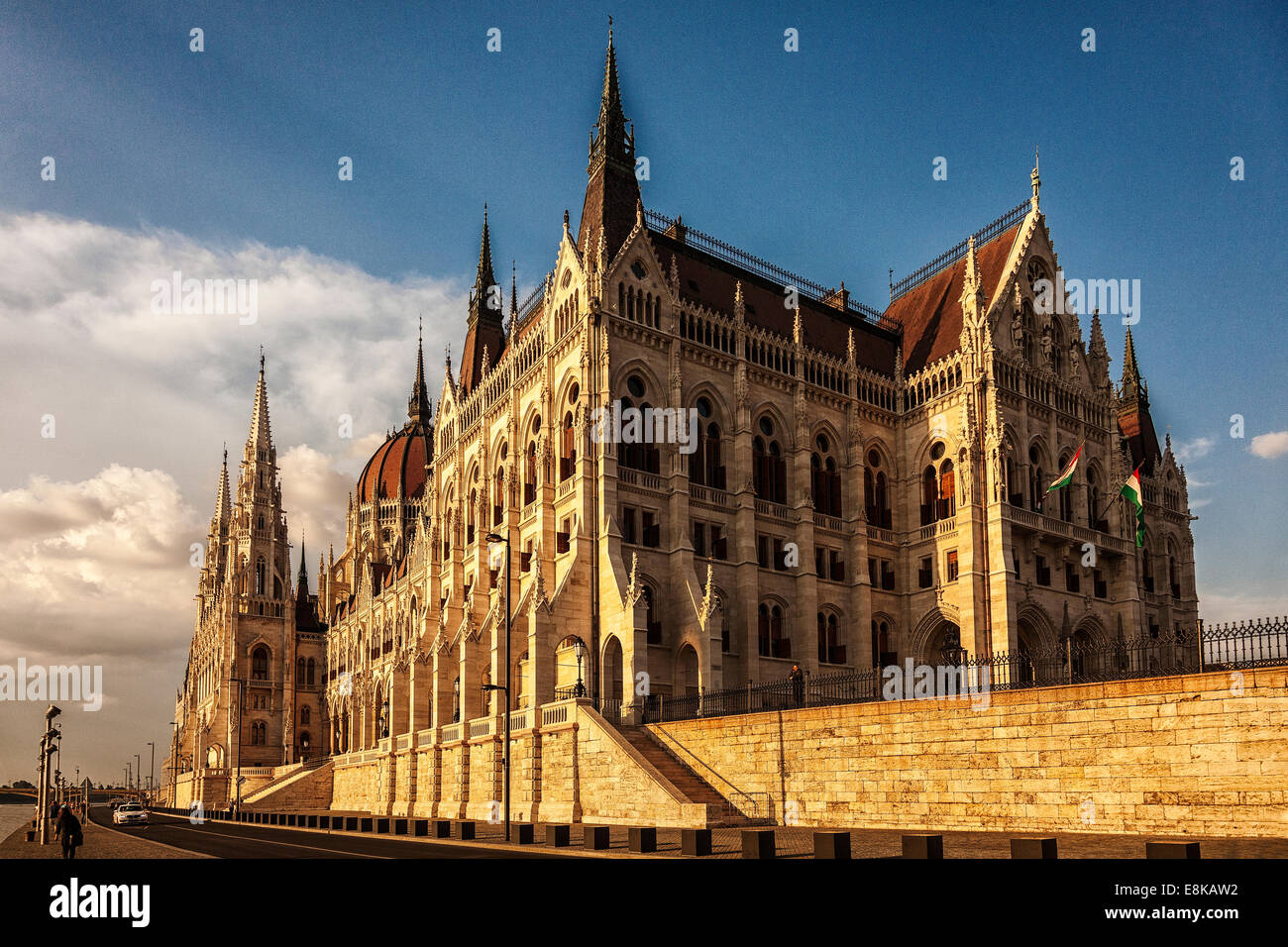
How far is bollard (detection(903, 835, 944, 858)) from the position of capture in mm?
Answer: 18297

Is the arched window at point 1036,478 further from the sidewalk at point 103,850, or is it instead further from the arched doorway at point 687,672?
the sidewalk at point 103,850

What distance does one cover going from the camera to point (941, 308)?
199 ft

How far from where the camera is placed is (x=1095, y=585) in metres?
56.7

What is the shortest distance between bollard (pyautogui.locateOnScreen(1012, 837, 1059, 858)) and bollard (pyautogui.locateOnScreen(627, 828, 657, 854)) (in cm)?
831

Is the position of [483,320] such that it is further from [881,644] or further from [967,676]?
[967,676]

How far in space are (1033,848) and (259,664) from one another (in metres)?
98.2

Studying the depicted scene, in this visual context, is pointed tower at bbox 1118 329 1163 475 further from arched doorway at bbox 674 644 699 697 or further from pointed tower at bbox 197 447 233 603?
pointed tower at bbox 197 447 233 603

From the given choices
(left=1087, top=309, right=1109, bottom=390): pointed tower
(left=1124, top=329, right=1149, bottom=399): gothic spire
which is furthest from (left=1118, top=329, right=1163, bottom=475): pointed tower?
(left=1087, top=309, right=1109, bottom=390): pointed tower

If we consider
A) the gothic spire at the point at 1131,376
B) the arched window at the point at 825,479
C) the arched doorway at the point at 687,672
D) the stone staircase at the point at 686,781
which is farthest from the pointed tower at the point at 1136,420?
the stone staircase at the point at 686,781

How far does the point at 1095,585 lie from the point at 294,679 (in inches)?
2910

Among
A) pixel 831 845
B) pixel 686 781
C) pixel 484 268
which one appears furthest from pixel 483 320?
pixel 831 845

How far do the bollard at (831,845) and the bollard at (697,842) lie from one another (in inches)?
125

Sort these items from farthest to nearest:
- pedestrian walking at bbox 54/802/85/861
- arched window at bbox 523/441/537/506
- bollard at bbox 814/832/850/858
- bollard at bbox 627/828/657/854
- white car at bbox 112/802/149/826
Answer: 1. white car at bbox 112/802/149/826
2. arched window at bbox 523/441/537/506
3. pedestrian walking at bbox 54/802/85/861
4. bollard at bbox 627/828/657/854
5. bollard at bbox 814/832/850/858
